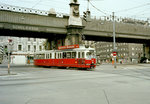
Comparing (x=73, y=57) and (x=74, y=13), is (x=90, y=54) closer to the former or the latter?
(x=73, y=57)

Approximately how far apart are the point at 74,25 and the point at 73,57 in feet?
35.5

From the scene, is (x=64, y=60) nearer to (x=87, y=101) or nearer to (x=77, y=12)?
(x=77, y=12)

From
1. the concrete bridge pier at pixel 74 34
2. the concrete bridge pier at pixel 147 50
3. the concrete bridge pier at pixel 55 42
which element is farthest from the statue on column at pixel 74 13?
the concrete bridge pier at pixel 147 50

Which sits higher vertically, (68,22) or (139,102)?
(68,22)

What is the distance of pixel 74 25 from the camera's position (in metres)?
33.7

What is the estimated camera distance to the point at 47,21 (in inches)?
1277

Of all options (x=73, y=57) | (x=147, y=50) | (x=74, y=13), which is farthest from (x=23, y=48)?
(x=73, y=57)

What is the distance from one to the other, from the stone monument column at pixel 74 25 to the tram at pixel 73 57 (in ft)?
20.5

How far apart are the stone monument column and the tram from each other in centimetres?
624

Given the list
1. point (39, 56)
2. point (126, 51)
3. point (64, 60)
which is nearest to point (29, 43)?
point (39, 56)

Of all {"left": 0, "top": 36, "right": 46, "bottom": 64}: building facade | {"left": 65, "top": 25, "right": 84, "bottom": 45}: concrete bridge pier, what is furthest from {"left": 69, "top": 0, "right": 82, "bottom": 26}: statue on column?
{"left": 0, "top": 36, "right": 46, "bottom": 64}: building facade

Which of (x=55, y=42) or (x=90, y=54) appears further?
(x=55, y=42)

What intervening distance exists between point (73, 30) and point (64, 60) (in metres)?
9.79

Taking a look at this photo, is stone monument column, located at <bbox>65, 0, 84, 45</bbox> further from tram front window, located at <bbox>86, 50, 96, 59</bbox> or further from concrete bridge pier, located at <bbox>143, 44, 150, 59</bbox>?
concrete bridge pier, located at <bbox>143, 44, 150, 59</bbox>
